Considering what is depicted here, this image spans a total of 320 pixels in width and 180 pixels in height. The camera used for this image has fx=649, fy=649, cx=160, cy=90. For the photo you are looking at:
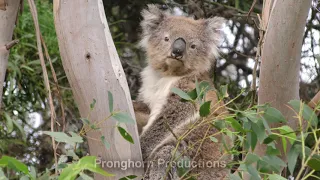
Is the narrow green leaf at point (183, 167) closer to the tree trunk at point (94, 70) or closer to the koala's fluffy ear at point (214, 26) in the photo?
the tree trunk at point (94, 70)

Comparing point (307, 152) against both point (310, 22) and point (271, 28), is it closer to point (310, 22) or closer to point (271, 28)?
point (271, 28)

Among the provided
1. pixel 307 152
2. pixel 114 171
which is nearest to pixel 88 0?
pixel 114 171

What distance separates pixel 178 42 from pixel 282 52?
1.37 metres

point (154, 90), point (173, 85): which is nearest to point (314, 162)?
point (173, 85)

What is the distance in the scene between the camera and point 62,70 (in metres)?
4.92

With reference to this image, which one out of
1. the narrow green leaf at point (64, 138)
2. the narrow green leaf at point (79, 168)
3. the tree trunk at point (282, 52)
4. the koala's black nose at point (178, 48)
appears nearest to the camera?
the narrow green leaf at point (79, 168)

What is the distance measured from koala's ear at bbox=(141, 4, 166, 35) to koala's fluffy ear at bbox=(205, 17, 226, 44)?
30 centimetres

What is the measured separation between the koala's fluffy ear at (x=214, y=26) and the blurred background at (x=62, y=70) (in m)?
0.17

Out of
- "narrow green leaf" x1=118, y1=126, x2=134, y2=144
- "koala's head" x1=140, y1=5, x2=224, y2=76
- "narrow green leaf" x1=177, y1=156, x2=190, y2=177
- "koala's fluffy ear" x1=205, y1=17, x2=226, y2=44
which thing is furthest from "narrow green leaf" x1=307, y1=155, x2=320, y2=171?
"koala's fluffy ear" x1=205, y1=17, x2=226, y2=44

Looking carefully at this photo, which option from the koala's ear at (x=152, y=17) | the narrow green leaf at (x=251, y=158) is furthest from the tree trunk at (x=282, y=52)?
the koala's ear at (x=152, y=17)

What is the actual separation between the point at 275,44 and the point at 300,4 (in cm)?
19

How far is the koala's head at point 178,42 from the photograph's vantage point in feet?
12.9

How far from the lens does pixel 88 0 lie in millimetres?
2818

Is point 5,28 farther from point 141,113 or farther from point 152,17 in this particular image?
point 152,17
